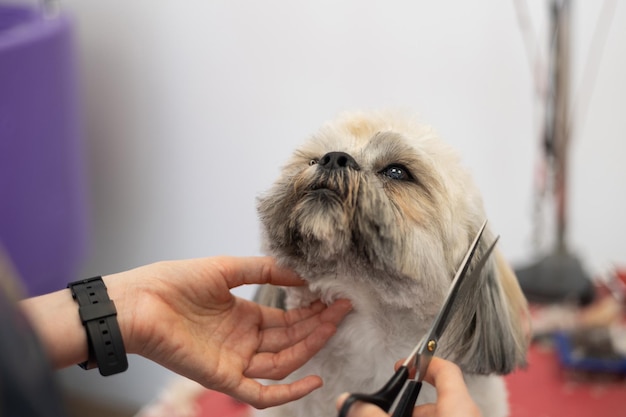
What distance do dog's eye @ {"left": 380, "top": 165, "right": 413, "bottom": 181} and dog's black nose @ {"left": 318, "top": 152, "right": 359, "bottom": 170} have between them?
7cm

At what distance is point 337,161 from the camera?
100cm

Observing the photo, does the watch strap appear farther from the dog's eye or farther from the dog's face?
the dog's eye

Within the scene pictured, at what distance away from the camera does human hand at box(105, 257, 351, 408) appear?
3.49 ft

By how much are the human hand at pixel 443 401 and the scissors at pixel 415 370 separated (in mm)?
11

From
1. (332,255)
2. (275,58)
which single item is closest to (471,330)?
(332,255)

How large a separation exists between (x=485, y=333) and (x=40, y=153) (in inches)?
44.9

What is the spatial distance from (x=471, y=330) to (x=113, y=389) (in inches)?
69.5

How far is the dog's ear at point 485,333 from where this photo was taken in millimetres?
1094

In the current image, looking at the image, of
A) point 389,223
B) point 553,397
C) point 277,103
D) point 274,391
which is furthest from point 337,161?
point 277,103

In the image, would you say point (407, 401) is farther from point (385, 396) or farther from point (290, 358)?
point (290, 358)

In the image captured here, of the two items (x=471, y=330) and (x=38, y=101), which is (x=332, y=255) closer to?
(x=471, y=330)

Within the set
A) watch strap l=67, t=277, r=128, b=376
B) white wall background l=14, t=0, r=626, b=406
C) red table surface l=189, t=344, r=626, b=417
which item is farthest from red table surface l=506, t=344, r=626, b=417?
watch strap l=67, t=277, r=128, b=376

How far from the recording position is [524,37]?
6.77 ft

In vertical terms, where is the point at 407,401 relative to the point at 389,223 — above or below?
below
